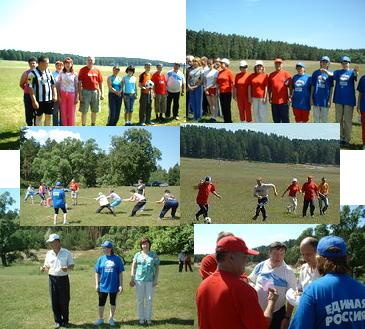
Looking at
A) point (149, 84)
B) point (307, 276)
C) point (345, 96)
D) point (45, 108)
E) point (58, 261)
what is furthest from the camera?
point (149, 84)

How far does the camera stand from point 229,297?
2.97 m

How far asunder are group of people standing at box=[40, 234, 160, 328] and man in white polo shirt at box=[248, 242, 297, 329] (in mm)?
2727

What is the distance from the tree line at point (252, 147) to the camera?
811 cm

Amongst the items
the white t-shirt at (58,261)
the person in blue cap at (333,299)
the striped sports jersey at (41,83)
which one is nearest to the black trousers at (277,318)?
the person in blue cap at (333,299)

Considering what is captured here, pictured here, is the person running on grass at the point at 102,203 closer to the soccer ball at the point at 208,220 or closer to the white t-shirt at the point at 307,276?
the soccer ball at the point at 208,220

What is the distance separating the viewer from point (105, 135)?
326 inches

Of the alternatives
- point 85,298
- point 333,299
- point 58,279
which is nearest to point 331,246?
point 333,299

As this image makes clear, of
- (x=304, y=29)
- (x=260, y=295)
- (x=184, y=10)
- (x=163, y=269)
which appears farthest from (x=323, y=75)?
(x=260, y=295)

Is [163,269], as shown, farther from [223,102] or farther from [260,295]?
[260,295]

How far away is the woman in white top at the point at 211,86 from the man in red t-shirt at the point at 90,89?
138cm

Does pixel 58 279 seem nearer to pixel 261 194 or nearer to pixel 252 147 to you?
pixel 261 194

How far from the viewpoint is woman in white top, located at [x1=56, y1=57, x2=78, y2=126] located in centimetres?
829

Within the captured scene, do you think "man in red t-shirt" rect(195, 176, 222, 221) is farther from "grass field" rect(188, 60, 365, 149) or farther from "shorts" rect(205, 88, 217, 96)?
"shorts" rect(205, 88, 217, 96)

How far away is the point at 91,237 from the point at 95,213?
0.33 m
